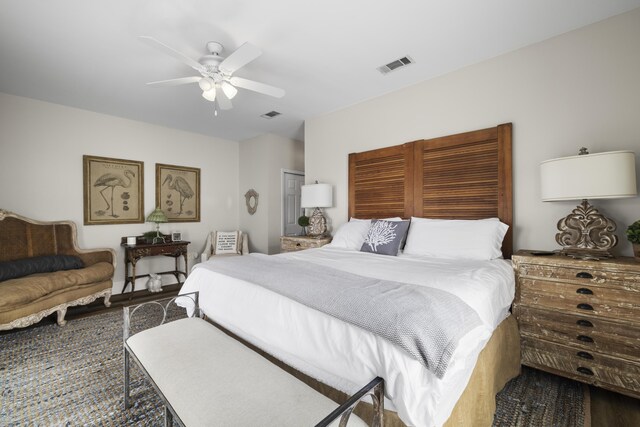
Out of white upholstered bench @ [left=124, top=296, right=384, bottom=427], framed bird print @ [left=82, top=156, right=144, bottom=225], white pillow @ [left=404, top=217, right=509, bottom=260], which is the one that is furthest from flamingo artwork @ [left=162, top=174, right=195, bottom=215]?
white pillow @ [left=404, top=217, right=509, bottom=260]

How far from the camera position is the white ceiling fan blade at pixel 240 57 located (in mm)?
2000

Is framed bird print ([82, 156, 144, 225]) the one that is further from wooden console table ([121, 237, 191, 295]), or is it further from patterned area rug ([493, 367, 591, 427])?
patterned area rug ([493, 367, 591, 427])

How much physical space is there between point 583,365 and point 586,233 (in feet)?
3.05

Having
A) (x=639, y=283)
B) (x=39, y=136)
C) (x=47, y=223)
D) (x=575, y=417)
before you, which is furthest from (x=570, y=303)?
(x=39, y=136)

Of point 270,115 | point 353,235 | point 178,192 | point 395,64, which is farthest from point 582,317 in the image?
point 178,192

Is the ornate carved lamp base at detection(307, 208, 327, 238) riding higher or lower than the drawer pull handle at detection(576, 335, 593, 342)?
higher

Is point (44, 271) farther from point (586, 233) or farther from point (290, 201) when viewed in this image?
point (586, 233)

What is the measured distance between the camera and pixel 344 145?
3.98 m

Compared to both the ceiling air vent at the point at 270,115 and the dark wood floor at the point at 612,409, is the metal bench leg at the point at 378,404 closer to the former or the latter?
the dark wood floor at the point at 612,409

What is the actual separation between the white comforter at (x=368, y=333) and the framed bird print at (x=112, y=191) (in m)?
2.89

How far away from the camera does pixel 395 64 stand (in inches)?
112

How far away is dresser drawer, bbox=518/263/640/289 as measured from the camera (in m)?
1.74

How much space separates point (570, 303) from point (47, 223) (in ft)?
18.1

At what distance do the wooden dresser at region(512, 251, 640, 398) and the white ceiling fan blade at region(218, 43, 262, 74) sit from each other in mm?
2500
